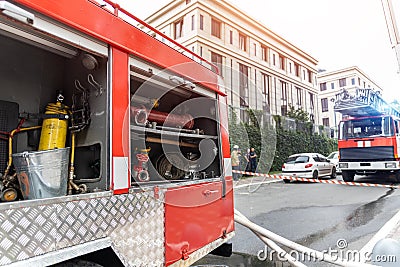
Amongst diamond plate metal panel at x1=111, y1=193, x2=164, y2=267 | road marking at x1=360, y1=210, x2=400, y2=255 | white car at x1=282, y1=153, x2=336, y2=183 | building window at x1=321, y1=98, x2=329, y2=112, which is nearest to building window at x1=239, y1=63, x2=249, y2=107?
white car at x1=282, y1=153, x2=336, y2=183

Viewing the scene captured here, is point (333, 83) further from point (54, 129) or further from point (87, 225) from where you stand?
point (87, 225)

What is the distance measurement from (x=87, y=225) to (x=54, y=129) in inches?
33.2

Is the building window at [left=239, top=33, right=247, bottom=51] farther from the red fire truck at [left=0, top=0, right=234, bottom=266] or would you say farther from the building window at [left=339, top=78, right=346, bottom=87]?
the building window at [left=339, top=78, right=346, bottom=87]

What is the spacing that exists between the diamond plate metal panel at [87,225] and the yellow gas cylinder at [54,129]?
0.62m

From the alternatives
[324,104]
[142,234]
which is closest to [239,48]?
[142,234]

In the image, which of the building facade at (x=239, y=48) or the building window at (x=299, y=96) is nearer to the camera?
the building facade at (x=239, y=48)

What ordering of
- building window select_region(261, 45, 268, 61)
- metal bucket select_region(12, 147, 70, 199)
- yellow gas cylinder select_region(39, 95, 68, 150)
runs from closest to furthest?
1. metal bucket select_region(12, 147, 70, 199)
2. yellow gas cylinder select_region(39, 95, 68, 150)
3. building window select_region(261, 45, 268, 61)

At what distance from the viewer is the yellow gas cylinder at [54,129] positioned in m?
2.20

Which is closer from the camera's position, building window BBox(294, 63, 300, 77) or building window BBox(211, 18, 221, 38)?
building window BBox(211, 18, 221, 38)

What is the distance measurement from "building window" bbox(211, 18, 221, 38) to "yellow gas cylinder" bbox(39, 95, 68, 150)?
21.6 m

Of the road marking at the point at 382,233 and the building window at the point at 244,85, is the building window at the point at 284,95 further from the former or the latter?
the road marking at the point at 382,233

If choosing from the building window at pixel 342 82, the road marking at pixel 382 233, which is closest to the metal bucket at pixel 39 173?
the road marking at pixel 382 233

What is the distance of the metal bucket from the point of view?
1.89 meters

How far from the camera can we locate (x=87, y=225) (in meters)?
1.81
